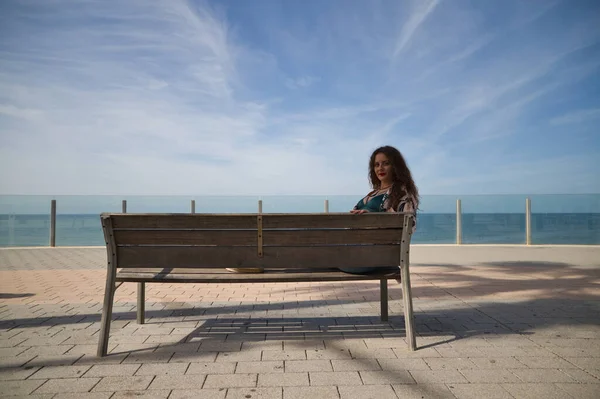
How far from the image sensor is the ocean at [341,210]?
13945 millimetres

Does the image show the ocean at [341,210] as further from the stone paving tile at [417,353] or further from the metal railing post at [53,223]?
the stone paving tile at [417,353]

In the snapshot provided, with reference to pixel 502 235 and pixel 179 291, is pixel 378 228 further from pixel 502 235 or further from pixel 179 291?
pixel 502 235

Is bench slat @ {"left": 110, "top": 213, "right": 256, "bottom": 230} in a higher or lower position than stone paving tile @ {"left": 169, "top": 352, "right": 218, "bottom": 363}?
higher

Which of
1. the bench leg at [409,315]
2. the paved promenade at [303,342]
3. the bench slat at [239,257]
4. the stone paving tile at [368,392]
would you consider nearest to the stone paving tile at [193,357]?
the paved promenade at [303,342]

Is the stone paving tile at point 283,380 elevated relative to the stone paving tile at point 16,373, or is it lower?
elevated

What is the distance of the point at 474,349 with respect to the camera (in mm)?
3152

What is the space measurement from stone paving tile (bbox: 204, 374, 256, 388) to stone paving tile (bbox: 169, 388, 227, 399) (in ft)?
0.22

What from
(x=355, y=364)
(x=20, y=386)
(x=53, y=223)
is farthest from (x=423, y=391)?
(x=53, y=223)

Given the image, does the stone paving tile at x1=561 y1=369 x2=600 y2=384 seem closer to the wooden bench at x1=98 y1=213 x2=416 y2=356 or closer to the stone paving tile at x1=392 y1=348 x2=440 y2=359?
the stone paving tile at x1=392 y1=348 x2=440 y2=359

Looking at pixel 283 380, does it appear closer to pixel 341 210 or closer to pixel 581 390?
pixel 581 390

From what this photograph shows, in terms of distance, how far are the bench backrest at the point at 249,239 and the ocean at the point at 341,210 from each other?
33.6ft

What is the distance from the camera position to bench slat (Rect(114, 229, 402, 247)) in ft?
10.0

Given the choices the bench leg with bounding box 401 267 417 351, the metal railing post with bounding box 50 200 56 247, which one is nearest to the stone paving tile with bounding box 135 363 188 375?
the bench leg with bounding box 401 267 417 351

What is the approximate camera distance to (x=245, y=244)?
307 cm
